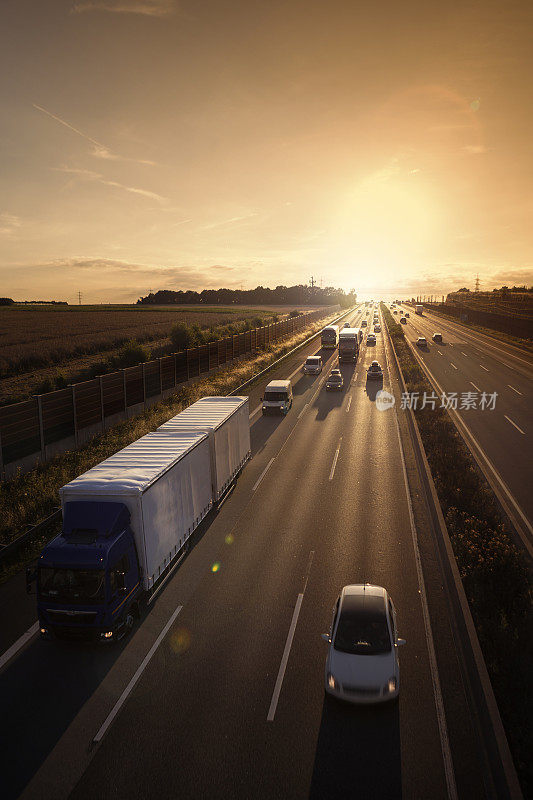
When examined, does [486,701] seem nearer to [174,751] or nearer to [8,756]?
[174,751]

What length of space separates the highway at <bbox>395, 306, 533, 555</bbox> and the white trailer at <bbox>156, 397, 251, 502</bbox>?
11.4 meters

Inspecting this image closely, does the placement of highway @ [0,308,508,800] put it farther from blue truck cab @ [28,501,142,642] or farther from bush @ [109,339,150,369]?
bush @ [109,339,150,369]

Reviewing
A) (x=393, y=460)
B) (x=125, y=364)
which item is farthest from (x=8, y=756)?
(x=125, y=364)

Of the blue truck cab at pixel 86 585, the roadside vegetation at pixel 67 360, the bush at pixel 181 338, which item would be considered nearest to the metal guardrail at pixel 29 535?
the blue truck cab at pixel 86 585

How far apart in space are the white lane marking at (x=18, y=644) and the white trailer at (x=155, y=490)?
311 cm

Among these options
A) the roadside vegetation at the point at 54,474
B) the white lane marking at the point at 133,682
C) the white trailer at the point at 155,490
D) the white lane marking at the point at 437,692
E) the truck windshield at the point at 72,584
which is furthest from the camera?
the roadside vegetation at the point at 54,474

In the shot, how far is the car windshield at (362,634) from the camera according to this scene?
9875 millimetres

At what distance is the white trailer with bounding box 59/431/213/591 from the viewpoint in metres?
12.0

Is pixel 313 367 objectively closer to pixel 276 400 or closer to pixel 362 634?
pixel 276 400

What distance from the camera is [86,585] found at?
10.8 metres

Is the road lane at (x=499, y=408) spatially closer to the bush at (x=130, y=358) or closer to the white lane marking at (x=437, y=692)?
the white lane marking at (x=437, y=692)

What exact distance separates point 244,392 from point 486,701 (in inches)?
1314

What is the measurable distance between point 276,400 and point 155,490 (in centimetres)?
2224

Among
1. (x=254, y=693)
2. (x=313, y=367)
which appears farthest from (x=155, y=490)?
(x=313, y=367)
